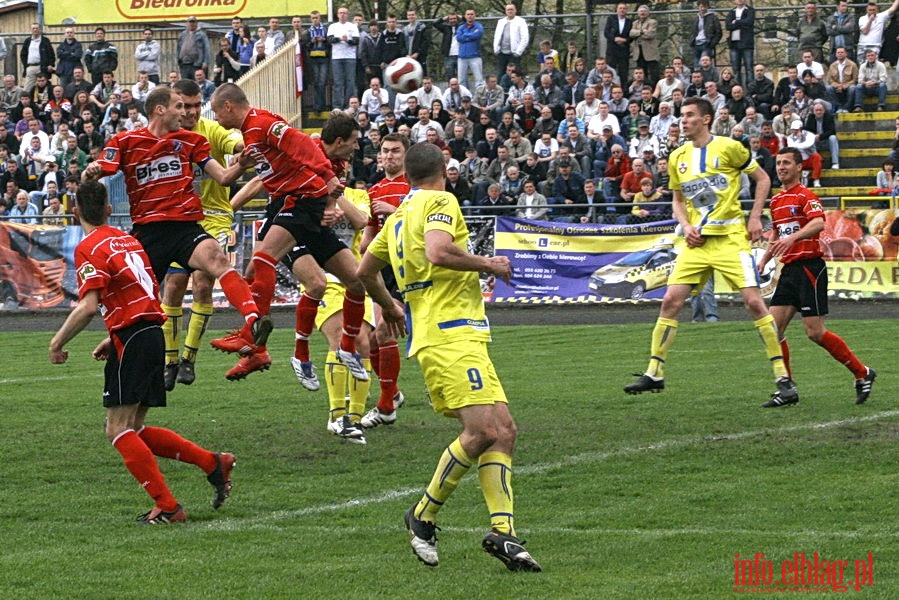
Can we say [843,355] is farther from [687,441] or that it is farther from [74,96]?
[74,96]

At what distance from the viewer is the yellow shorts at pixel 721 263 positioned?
12.5m

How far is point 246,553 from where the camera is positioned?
748 centimetres

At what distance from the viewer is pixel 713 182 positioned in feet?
41.6

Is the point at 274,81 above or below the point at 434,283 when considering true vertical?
above

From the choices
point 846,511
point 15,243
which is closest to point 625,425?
point 846,511

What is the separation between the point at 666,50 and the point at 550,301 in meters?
9.04

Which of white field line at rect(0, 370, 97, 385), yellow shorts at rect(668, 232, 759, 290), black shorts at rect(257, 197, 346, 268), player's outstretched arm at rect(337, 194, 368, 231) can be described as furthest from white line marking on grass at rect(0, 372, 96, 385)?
yellow shorts at rect(668, 232, 759, 290)

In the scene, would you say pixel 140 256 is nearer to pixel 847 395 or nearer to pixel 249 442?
pixel 249 442

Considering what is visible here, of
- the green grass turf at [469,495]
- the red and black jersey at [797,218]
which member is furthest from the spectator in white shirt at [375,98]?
the red and black jersey at [797,218]

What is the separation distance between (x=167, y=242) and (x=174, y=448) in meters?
3.08

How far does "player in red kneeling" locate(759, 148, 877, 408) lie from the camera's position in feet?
41.5

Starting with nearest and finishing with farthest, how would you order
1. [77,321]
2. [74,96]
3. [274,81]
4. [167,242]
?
1. [77,321]
2. [167,242]
3. [274,81]
4. [74,96]

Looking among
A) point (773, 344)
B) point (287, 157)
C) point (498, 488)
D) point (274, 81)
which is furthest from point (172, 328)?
point (274, 81)

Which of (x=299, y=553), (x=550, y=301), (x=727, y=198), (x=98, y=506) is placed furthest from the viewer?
(x=550, y=301)
